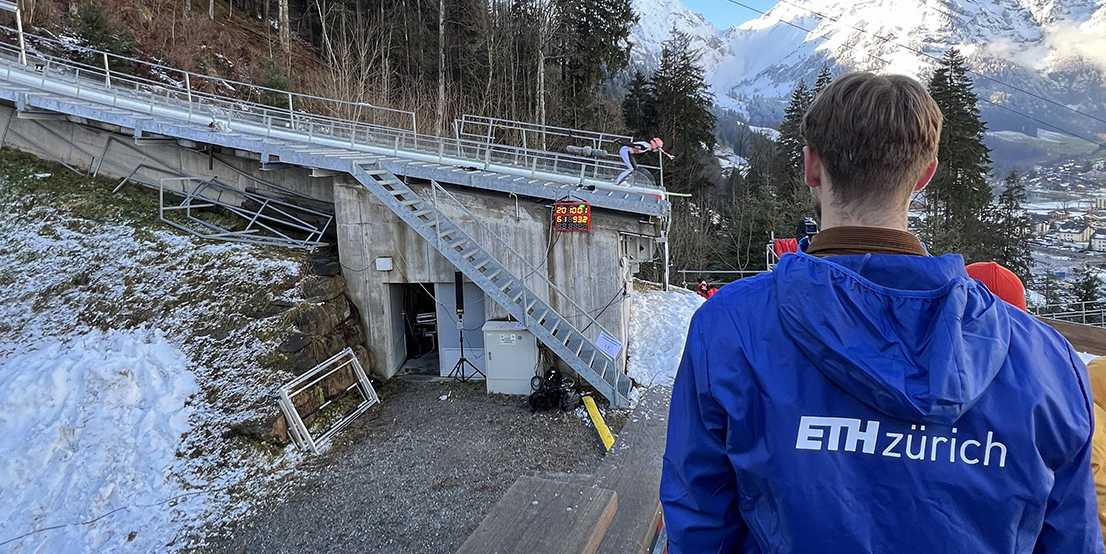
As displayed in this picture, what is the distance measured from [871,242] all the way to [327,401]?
11.4m

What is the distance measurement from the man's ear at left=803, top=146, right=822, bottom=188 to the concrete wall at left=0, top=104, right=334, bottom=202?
47.2 feet

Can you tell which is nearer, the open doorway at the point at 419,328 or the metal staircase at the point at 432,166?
the metal staircase at the point at 432,166

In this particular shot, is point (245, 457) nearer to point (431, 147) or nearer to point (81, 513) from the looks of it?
point (81, 513)

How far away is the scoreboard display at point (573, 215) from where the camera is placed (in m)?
12.1

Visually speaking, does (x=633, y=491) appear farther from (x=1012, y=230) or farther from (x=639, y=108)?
(x=1012, y=230)

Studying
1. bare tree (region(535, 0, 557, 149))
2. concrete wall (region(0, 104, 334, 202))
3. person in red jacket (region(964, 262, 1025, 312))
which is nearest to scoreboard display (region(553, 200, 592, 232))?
concrete wall (region(0, 104, 334, 202))

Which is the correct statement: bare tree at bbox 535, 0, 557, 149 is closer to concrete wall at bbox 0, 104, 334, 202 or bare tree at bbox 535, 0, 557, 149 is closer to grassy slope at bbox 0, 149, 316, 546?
concrete wall at bbox 0, 104, 334, 202

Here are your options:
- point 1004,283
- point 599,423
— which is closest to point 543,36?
point 599,423

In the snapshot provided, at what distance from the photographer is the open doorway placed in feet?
47.2

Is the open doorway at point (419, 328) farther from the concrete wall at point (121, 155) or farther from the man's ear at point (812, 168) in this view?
the man's ear at point (812, 168)

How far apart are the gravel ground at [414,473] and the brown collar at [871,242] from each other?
7.33 m

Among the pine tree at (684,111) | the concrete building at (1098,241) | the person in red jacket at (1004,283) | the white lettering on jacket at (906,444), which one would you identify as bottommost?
the concrete building at (1098,241)

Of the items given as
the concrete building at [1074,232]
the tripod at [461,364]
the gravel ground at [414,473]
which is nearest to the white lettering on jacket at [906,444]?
the gravel ground at [414,473]

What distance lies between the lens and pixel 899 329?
1233mm
